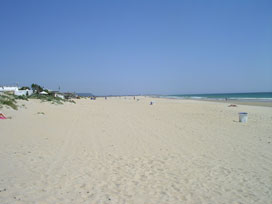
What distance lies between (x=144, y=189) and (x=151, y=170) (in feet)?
3.07

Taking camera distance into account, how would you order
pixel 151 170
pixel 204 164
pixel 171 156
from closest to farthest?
pixel 151 170 < pixel 204 164 < pixel 171 156

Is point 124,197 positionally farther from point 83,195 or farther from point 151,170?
point 151,170

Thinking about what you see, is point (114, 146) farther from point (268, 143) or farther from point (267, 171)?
point (268, 143)

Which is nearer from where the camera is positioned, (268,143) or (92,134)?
(268,143)

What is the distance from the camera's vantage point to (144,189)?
356 centimetres

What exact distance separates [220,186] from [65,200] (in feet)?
9.09

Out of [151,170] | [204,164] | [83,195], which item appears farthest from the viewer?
[204,164]

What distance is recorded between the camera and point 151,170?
447 cm

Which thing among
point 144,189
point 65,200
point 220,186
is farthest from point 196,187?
point 65,200

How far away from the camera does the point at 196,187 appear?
12.1ft

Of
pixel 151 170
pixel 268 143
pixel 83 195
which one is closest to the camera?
pixel 83 195

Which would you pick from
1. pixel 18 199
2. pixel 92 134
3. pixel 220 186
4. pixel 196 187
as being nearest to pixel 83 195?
pixel 18 199

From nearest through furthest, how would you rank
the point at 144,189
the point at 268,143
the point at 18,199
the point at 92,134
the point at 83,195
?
the point at 18,199, the point at 83,195, the point at 144,189, the point at 268,143, the point at 92,134

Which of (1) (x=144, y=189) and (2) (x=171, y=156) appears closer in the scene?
(1) (x=144, y=189)
